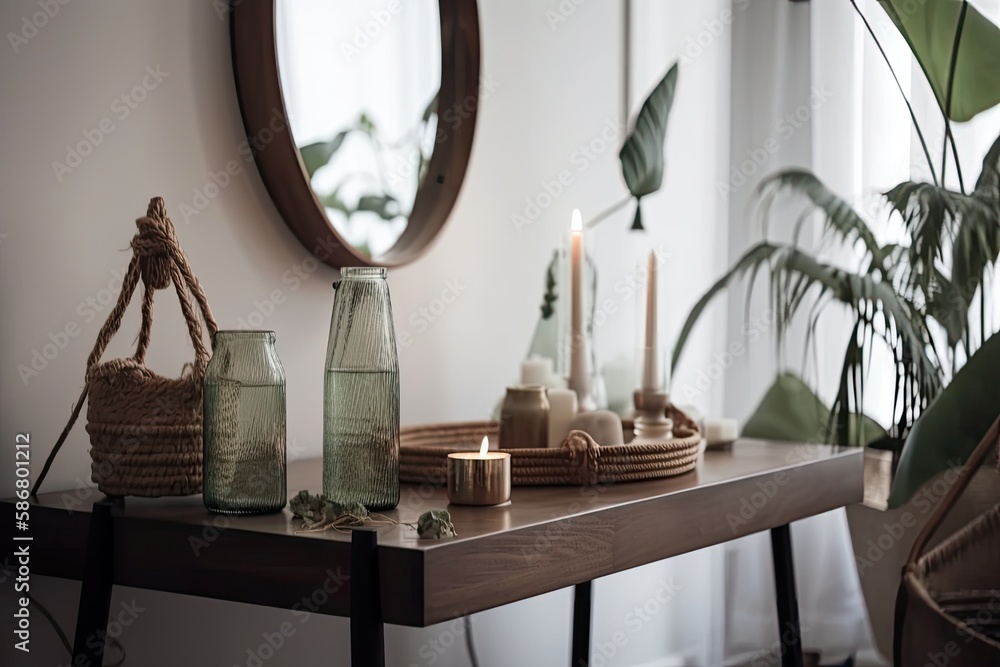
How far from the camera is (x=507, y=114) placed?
6.02ft

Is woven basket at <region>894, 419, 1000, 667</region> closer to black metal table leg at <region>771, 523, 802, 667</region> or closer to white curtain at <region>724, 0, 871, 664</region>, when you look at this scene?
black metal table leg at <region>771, 523, 802, 667</region>

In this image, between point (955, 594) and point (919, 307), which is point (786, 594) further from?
point (919, 307)

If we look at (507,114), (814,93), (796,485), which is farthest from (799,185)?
(796,485)

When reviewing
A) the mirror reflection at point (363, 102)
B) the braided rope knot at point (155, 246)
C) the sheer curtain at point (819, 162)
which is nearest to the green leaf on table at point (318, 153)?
the mirror reflection at point (363, 102)

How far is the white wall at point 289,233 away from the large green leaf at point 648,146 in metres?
A: 0.16

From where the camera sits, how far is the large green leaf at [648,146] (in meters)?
1.86

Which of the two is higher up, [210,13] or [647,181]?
[210,13]

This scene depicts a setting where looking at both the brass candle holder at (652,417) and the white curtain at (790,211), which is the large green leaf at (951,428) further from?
the white curtain at (790,211)

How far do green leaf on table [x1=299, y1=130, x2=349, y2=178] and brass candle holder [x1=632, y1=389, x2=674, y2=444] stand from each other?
1.94 feet

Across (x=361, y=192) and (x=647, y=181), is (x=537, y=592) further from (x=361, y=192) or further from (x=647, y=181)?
(x=647, y=181)

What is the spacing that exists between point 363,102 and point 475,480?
0.66 metres

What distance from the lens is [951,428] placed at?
5.16ft

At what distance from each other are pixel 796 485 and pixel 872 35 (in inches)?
36.1

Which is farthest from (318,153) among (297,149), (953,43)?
(953,43)
